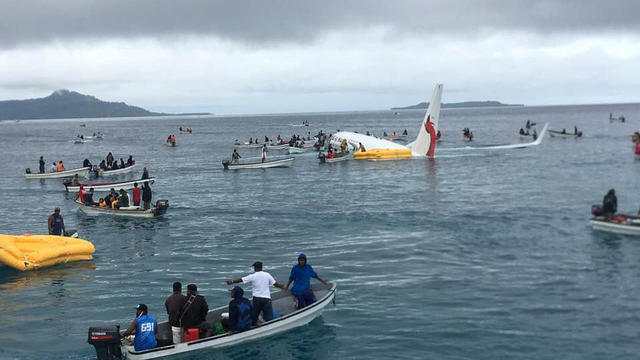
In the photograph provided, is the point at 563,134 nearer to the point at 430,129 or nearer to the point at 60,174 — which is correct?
the point at 430,129

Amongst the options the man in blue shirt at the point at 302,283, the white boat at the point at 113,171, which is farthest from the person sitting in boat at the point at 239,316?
the white boat at the point at 113,171

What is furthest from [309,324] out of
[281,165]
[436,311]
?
[281,165]

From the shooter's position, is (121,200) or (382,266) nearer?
(382,266)

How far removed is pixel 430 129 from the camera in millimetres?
69875

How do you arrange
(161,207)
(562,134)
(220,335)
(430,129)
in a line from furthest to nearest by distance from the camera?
(562,134)
(430,129)
(161,207)
(220,335)

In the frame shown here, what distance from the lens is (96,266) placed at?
27547mm

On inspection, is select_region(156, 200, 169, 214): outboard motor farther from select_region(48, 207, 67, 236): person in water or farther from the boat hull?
the boat hull

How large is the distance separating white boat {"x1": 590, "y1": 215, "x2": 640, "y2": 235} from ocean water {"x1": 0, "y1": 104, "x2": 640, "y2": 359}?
1.69 ft

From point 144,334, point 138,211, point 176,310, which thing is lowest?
point 144,334

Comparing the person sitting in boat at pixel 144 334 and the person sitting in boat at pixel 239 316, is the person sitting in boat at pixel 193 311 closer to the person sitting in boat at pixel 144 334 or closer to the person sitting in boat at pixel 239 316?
the person sitting in boat at pixel 239 316

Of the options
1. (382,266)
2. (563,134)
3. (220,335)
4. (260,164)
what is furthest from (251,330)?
(563,134)

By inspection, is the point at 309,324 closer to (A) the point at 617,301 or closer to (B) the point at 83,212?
(A) the point at 617,301

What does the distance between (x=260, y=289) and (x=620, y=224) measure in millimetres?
21190

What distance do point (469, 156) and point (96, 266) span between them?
192 ft
